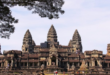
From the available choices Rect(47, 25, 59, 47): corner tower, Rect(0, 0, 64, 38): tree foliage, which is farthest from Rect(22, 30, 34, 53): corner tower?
Rect(0, 0, 64, 38): tree foliage

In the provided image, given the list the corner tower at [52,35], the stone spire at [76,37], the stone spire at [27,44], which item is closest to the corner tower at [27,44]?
the stone spire at [27,44]

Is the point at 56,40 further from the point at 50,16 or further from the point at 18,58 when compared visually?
the point at 50,16

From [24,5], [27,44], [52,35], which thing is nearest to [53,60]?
[27,44]

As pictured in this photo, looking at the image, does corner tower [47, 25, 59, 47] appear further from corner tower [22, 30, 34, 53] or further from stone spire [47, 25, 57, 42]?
corner tower [22, 30, 34, 53]

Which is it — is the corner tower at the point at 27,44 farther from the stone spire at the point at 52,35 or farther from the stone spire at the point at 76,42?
the stone spire at the point at 76,42

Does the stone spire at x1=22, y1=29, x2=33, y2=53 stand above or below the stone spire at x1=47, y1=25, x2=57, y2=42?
below

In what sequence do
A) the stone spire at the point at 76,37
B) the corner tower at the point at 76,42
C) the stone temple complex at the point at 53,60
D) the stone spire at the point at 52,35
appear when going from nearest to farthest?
the stone temple complex at the point at 53,60
the stone spire at the point at 52,35
the corner tower at the point at 76,42
the stone spire at the point at 76,37

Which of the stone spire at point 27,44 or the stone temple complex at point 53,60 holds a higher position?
the stone spire at point 27,44

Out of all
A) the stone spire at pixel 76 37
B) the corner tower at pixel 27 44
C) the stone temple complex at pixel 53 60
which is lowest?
the stone temple complex at pixel 53 60

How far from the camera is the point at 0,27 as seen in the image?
27344 mm

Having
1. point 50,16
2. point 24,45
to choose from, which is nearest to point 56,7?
point 50,16

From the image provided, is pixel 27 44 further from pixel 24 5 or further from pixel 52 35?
pixel 24 5

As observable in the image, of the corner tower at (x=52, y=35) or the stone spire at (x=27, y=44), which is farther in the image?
the corner tower at (x=52, y=35)

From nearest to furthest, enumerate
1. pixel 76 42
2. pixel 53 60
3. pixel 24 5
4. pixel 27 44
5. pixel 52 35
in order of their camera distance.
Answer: pixel 24 5
pixel 53 60
pixel 27 44
pixel 52 35
pixel 76 42
